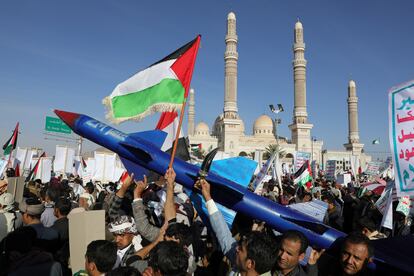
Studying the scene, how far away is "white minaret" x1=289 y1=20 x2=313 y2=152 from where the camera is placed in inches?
2087

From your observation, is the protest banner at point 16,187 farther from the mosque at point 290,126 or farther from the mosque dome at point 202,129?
the mosque dome at point 202,129

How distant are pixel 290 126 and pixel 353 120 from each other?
11.5 m

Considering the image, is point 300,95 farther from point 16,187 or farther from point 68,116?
point 68,116

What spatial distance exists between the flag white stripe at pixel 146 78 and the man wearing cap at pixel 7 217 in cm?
183

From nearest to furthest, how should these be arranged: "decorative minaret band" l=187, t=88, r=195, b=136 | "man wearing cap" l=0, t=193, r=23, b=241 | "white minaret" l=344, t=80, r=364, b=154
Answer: "man wearing cap" l=0, t=193, r=23, b=241, "white minaret" l=344, t=80, r=364, b=154, "decorative minaret band" l=187, t=88, r=195, b=136

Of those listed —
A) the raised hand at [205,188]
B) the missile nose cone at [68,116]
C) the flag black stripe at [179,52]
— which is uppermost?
the flag black stripe at [179,52]

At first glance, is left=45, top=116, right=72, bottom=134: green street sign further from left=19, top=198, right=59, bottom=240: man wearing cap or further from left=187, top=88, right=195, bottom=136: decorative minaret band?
left=187, top=88, right=195, bottom=136: decorative minaret band

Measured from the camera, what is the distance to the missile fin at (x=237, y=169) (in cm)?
481

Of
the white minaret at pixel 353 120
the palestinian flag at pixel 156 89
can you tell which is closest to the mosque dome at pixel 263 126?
the white minaret at pixel 353 120

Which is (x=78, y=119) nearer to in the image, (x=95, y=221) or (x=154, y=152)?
(x=154, y=152)

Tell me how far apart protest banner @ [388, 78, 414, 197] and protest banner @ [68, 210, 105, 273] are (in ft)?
9.27

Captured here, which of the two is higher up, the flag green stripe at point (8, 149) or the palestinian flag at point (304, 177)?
the flag green stripe at point (8, 149)

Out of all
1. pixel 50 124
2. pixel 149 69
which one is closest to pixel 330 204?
pixel 149 69

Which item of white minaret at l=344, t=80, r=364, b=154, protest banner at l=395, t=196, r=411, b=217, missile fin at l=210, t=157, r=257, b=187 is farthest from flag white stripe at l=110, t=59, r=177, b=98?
white minaret at l=344, t=80, r=364, b=154
